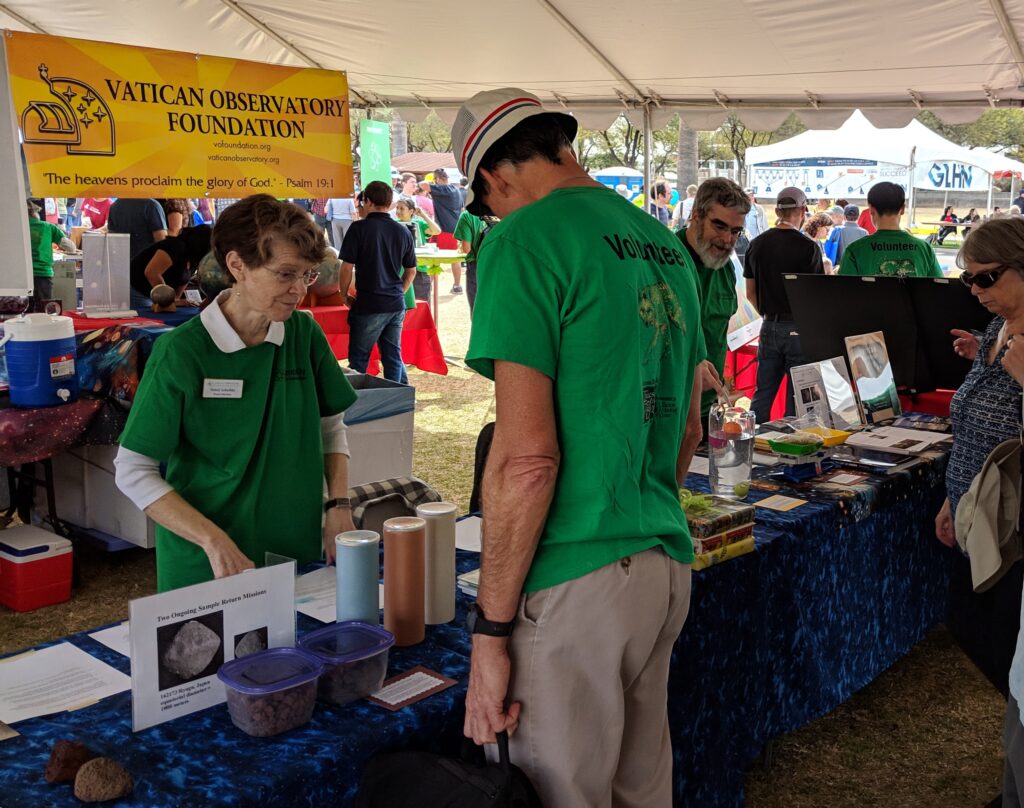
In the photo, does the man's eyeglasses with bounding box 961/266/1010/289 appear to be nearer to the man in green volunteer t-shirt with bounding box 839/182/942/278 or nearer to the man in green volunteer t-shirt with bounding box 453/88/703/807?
the man in green volunteer t-shirt with bounding box 453/88/703/807

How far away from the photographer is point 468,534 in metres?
2.24

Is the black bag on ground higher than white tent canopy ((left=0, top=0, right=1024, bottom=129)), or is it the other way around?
white tent canopy ((left=0, top=0, right=1024, bottom=129))

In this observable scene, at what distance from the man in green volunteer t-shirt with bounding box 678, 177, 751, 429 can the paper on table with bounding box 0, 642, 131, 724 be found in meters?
1.95

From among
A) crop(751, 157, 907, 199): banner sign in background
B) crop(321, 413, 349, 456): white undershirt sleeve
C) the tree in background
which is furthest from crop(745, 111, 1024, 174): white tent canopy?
the tree in background

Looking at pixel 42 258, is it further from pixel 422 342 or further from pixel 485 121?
pixel 485 121

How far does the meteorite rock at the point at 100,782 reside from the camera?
1194 mm

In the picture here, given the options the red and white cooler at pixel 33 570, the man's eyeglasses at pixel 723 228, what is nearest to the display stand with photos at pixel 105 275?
the red and white cooler at pixel 33 570

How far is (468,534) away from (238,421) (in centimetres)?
59

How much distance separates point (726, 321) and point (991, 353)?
2.89ft

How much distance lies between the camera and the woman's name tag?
1.88 metres

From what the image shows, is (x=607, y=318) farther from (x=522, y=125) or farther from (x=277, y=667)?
(x=277, y=667)

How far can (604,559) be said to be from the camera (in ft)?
4.11

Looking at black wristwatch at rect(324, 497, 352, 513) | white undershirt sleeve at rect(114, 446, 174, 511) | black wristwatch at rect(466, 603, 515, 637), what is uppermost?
white undershirt sleeve at rect(114, 446, 174, 511)

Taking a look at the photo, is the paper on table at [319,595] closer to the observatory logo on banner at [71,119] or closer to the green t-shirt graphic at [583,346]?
the green t-shirt graphic at [583,346]
